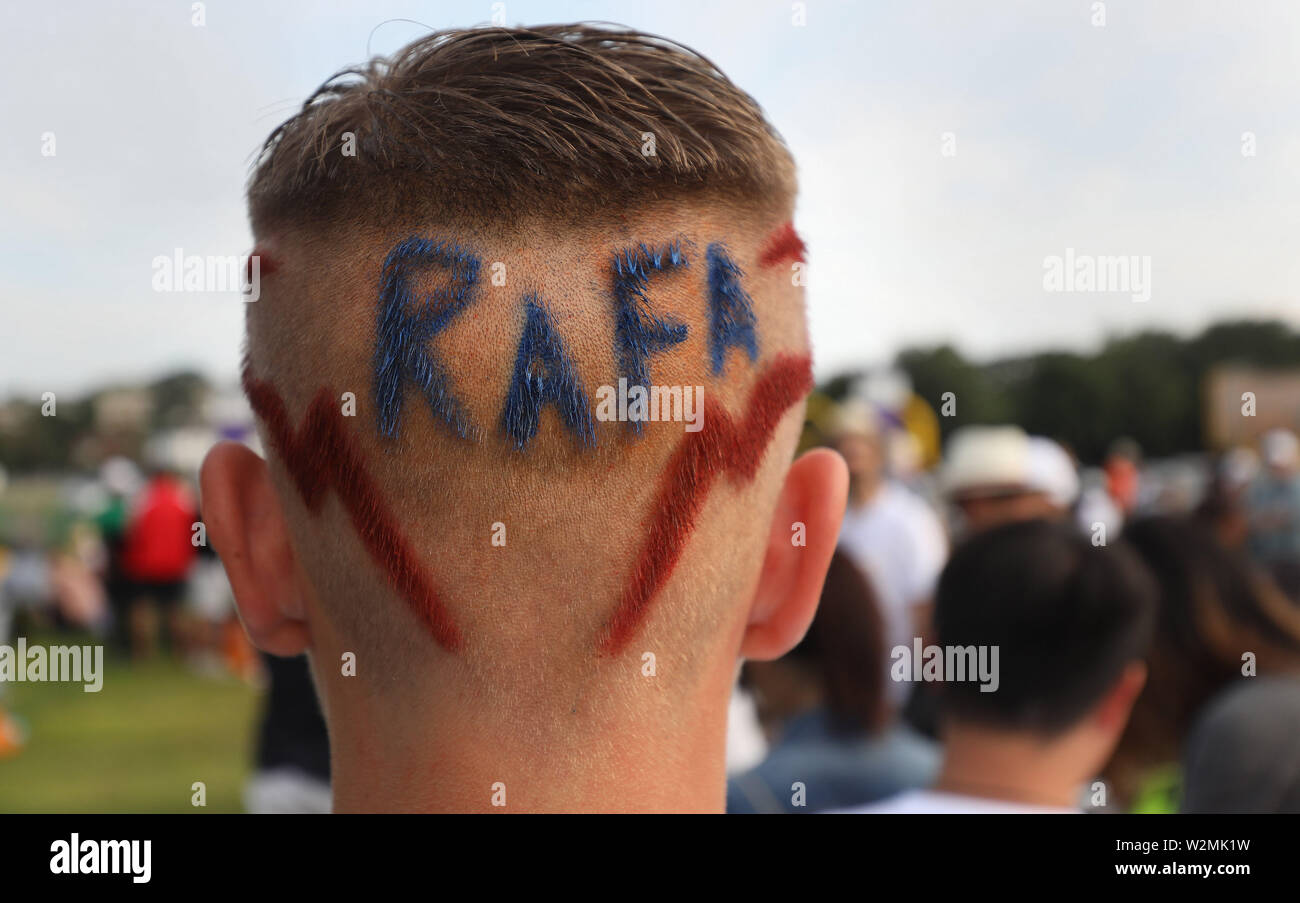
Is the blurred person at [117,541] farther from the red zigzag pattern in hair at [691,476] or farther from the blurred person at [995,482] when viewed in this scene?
the red zigzag pattern in hair at [691,476]

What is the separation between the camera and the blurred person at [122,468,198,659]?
11523 mm

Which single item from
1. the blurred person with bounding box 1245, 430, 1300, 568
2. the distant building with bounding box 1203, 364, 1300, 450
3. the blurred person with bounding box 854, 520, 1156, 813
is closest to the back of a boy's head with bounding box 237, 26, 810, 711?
the blurred person with bounding box 854, 520, 1156, 813

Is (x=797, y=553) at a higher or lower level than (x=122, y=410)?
lower

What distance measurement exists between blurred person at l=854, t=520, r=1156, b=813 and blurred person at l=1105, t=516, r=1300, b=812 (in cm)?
85

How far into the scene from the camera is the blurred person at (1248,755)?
3008mm

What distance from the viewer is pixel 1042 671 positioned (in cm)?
279

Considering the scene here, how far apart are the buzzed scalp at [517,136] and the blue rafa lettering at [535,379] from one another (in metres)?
0.18

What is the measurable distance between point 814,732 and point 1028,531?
3.94ft

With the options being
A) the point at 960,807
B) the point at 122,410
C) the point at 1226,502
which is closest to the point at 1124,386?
the point at 1226,502

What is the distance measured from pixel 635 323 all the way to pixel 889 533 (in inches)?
217

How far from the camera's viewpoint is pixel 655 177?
1694mm

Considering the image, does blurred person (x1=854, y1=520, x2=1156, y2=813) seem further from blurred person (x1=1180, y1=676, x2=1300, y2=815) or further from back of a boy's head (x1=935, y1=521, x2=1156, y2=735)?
blurred person (x1=1180, y1=676, x2=1300, y2=815)

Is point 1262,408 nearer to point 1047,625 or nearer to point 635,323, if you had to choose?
point 1047,625
